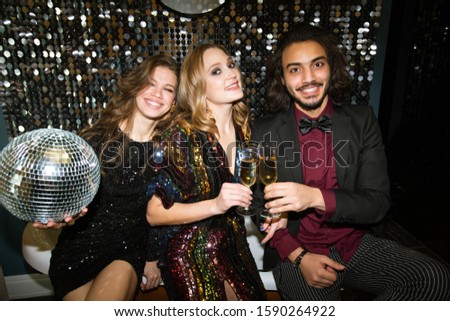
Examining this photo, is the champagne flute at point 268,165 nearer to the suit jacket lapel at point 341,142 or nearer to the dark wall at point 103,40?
the suit jacket lapel at point 341,142

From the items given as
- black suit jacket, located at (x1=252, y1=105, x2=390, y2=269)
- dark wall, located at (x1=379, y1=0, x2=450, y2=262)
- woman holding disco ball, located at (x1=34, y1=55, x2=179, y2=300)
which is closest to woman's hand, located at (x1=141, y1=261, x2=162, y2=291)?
woman holding disco ball, located at (x1=34, y1=55, x2=179, y2=300)

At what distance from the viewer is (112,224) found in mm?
2004

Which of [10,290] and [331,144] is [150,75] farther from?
[10,290]

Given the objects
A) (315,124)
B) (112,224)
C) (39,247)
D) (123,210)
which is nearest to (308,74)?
(315,124)

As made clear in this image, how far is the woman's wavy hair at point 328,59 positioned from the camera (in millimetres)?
2041

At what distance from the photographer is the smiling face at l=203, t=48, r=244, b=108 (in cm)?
191

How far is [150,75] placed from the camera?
6.61 feet

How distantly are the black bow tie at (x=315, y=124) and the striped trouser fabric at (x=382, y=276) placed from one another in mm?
702

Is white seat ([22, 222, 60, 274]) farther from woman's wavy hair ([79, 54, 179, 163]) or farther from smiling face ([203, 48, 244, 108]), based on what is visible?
smiling face ([203, 48, 244, 108])

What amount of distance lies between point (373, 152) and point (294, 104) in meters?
0.57

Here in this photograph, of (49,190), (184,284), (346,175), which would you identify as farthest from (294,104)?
(49,190)

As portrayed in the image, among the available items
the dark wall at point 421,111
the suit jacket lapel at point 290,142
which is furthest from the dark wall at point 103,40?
the suit jacket lapel at point 290,142

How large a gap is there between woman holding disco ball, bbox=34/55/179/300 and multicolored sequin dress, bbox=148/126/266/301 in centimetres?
19

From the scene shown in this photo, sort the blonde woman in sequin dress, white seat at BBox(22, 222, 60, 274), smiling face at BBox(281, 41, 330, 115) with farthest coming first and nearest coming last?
1. white seat at BBox(22, 222, 60, 274)
2. smiling face at BBox(281, 41, 330, 115)
3. the blonde woman in sequin dress
